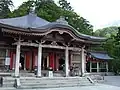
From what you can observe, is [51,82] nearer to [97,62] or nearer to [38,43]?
[38,43]

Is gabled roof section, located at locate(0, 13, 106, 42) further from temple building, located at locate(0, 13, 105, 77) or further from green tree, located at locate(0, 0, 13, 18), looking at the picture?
green tree, located at locate(0, 0, 13, 18)

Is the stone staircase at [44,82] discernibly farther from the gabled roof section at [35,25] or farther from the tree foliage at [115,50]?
the tree foliage at [115,50]

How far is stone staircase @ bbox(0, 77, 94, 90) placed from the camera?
44.0 ft

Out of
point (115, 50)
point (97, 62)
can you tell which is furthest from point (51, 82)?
point (115, 50)

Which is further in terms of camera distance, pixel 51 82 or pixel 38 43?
pixel 38 43

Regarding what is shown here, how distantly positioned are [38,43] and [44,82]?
3310 millimetres

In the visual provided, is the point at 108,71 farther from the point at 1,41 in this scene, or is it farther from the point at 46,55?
the point at 1,41

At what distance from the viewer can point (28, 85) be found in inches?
535

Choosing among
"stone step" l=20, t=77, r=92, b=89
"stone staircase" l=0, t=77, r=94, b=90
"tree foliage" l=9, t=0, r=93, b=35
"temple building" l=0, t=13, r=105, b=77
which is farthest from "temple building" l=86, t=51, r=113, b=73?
"stone step" l=20, t=77, r=92, b=89

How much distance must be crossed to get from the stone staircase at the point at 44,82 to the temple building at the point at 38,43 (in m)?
0.93

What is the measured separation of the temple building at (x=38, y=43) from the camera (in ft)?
49.5

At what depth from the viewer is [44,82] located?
14.5m

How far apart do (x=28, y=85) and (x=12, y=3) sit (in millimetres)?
43832

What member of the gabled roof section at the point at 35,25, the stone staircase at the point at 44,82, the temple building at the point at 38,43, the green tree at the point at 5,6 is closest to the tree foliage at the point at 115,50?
the temple building at the point at 38,43
